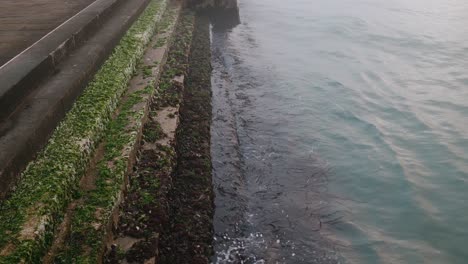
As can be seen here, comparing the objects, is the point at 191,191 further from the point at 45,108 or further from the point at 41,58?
the point at 41,58

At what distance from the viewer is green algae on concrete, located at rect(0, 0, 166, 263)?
11.0 ft

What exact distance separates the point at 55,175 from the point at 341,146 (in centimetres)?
637

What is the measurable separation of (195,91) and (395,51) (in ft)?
33.6

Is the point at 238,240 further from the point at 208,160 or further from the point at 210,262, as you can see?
the point at 208,160

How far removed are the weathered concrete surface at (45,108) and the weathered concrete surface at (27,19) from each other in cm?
79

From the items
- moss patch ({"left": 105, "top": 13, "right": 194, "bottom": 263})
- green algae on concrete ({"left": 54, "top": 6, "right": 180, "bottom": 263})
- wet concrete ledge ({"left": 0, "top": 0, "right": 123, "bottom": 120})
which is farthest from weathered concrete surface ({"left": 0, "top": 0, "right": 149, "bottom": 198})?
moss patch ({"left": 105, "top": 13, "right": 194, "bottom": 263})

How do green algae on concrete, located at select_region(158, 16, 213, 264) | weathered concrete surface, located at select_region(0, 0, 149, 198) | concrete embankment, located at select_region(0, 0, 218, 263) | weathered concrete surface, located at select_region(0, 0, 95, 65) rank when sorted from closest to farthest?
concrete embankment, located at select_region(0, 0, 218, 263)
weathered concrete surface, located at select_region(0, 0, 149, 198)
green algae on concrete, located at select_region(158, 16, 213, 264)
weathered concrete surface, located at select_region(0, 0, 95, 65)

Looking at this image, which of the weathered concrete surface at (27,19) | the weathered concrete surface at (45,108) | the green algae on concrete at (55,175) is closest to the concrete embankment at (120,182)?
the green algae on concrete at (55,175)

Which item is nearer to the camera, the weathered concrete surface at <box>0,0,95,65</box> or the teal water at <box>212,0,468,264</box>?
the teal water at <box>212,0,468,264</box>

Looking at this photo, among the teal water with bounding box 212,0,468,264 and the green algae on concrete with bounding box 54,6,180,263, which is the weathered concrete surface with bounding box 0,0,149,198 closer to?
the green algae on concrete with bounding box 54,6,180,263

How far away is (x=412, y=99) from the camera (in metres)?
11.6

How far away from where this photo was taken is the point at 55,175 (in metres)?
4.08

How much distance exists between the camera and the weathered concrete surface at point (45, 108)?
3980 millimetres

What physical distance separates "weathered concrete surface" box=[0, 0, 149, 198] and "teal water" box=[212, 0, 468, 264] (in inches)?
99.2
